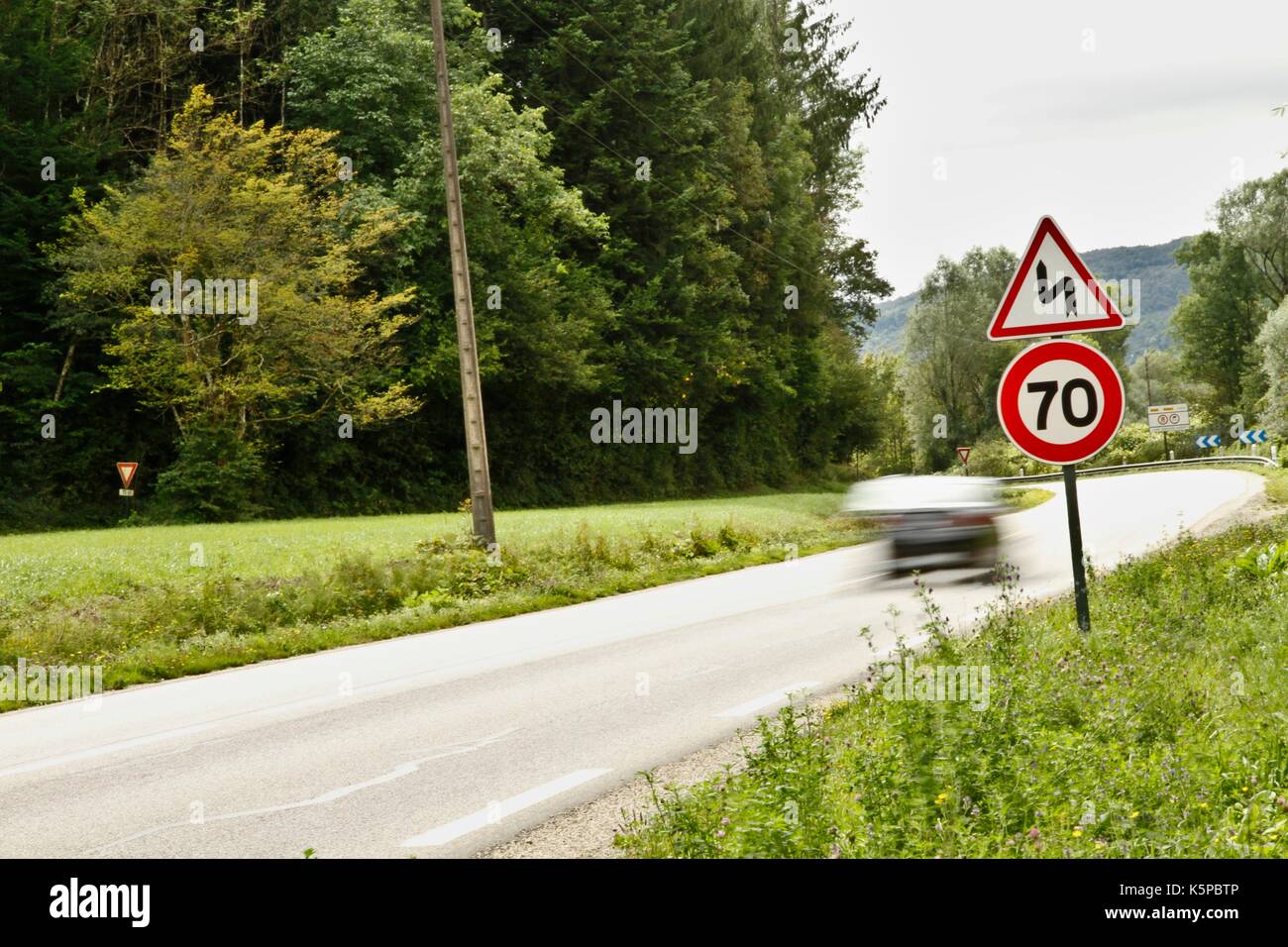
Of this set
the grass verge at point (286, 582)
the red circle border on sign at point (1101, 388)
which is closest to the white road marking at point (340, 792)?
the red circle border on sign at point (1101, 388)

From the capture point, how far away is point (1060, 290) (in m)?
7.75

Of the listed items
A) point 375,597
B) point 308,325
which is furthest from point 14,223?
point 375,597

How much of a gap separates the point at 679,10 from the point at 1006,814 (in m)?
55.8

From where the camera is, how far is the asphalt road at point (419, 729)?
5566 mm

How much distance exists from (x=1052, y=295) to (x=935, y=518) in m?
10.2

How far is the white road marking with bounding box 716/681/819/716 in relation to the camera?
8.20m

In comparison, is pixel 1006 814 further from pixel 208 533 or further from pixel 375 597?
pixel 208 533

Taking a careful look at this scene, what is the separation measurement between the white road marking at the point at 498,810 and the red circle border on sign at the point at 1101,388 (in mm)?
3787

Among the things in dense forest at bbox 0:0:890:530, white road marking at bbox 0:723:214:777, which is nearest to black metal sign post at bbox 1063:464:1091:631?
white road marking at bbox 0:723:214:777

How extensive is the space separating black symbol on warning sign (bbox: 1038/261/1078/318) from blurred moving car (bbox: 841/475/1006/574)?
10012 millimetres

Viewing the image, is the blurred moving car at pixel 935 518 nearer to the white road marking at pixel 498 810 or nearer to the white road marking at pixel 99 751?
the white road marking at pixel 498 810

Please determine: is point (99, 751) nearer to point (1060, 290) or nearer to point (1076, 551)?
point (1076, 551)

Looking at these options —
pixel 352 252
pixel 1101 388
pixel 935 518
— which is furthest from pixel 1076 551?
pixel 352 252

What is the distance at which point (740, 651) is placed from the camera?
11008 mm
